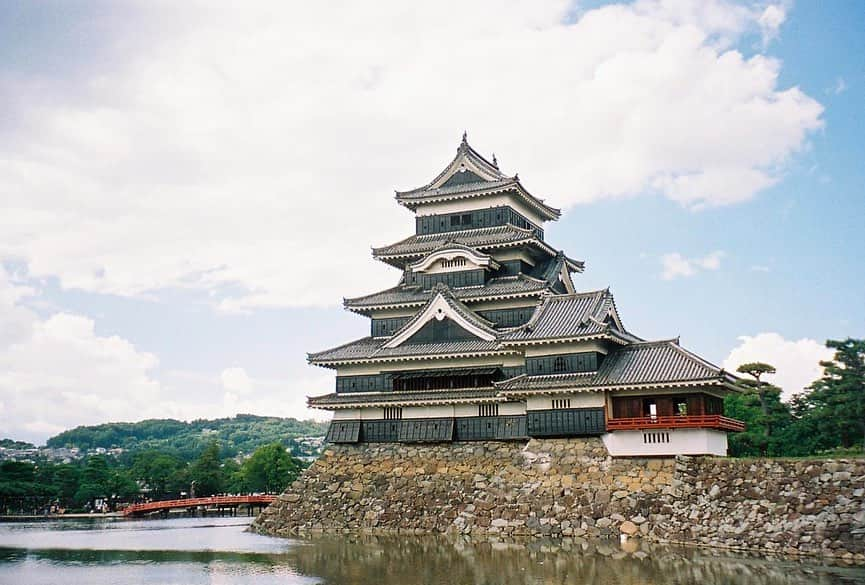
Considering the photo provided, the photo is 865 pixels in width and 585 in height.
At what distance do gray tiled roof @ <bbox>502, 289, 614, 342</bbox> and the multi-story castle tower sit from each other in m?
0.07

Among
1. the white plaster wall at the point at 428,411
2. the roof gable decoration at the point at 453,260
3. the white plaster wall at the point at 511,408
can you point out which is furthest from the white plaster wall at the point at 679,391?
the roof gable decoration at the point at 453,260

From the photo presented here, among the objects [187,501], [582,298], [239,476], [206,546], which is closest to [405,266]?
[582,298]

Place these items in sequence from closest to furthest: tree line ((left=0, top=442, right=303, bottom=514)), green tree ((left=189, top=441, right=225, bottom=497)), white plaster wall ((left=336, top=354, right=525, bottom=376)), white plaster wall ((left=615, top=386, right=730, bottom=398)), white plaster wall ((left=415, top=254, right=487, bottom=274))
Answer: white plaster wall ((left=615, top=386, right=730, bottom=398))
white plaster wall ((left=336, top=354, right=525, bottom=376))
white plaster wall ((left=415, top=254, right=487, bottom=274))
tree line ((left=0, top=442, right=303, bottom=514))
green tree ((left=189, top=441, right=225, bottom=497))

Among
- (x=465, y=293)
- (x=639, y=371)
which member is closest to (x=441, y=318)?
(x=465, y=293)

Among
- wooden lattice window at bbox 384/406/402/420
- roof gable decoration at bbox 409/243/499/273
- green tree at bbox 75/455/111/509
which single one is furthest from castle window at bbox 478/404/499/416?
green tree at bbox 75/455/111/509

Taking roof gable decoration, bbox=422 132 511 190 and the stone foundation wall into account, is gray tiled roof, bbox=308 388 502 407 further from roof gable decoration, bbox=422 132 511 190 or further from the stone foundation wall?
roof gable decoration, bbox=422 132 511 190

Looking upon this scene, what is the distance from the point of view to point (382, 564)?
82.8 ft

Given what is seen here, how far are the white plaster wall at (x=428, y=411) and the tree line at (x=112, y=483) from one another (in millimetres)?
33575

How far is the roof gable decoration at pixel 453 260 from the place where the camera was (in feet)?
135

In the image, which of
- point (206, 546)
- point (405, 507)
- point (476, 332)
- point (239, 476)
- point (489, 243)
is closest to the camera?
point (206, 546)

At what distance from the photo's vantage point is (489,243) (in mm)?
41656

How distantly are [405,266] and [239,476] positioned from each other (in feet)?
128

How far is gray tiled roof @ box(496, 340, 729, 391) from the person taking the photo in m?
31.6

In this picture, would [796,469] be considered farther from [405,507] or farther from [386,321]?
[386,321]
